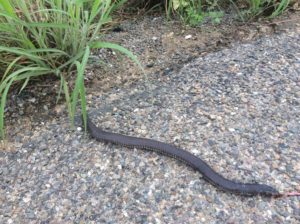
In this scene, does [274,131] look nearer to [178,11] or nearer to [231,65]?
[231,65]

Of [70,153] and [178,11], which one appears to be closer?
[70,153]

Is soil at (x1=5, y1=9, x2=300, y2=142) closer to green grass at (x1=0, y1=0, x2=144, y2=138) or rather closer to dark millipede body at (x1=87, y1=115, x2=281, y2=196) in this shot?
green grass at (x1=0, y1=0, x2=144, y2=138)

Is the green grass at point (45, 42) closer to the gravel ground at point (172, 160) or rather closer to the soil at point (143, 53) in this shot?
the soil at point (143, 53)

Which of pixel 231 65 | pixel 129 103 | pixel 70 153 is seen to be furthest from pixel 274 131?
pixel 70 153

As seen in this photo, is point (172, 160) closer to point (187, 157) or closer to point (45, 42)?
point (187, 157)

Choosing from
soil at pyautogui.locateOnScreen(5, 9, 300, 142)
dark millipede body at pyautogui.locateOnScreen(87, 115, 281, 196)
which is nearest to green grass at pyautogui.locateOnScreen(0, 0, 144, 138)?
soil at pyautogui.locateOnScreen(5, 9, 300, 142)

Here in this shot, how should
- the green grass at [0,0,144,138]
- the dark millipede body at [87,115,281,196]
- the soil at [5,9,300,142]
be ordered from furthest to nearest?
the soil at [5,9,300,142], the green grass at [0,0,144,138], the dark millipede body at [87,115,281,196]
